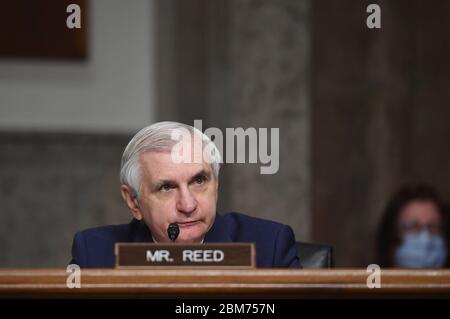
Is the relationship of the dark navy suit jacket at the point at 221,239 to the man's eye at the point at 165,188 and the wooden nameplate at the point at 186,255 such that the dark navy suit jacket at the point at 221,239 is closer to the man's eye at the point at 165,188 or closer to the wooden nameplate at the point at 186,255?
the man's eye at the point at 165,188

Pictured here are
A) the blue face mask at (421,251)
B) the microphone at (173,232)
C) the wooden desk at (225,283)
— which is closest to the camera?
the wooden desk at (225,283)

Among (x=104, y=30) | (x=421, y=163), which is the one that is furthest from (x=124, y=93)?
(x=421, y=163)

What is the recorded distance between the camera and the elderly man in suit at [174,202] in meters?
1.98

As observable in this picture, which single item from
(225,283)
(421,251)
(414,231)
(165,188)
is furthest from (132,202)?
(414,231)

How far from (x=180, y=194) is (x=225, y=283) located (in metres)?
0.37

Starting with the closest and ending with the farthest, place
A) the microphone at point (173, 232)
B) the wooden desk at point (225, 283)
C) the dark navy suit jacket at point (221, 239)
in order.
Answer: the wooden desk at point (225, 283) → the microphone at point (173, 232) → the dark navy suit jacket at point (221, 239)

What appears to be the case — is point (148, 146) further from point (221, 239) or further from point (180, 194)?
point (221, 239)

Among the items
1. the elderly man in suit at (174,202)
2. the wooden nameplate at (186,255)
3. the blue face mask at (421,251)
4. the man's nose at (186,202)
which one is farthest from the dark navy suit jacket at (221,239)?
the blue face mask at (421,251)

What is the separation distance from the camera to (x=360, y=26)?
4.78m

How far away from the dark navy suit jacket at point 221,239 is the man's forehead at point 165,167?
0.51 ft

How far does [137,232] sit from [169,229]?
211 millimetres

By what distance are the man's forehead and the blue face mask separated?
1274mm

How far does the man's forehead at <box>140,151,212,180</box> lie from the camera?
198 cm
